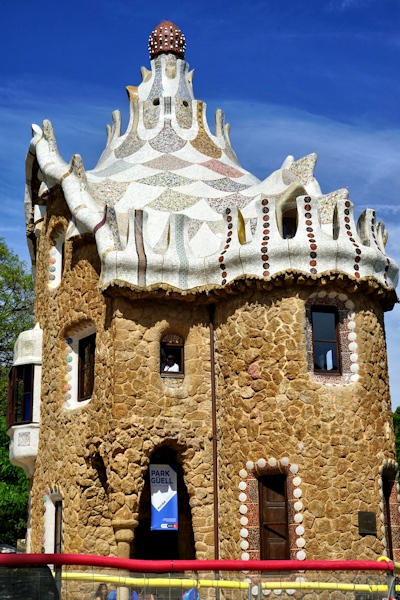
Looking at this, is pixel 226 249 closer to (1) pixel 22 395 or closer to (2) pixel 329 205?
(2) pixel 329 205

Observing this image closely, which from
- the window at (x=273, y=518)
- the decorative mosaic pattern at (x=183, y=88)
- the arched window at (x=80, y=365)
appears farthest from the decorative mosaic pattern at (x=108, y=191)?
the window at (x=273, y=518)

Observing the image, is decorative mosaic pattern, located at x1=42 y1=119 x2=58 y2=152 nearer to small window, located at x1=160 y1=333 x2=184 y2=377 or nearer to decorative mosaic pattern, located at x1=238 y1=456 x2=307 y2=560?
small window, located at x1=160 y1=333 x2=184 y2=377

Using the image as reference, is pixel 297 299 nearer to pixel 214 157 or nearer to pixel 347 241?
pixel 347 241

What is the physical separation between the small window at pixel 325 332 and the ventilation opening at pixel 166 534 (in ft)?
9.44

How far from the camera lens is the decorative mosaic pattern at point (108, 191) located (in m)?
16.3

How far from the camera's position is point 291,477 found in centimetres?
1330

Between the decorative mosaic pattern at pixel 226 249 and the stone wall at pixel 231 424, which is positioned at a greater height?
the decorative mosaic pattern at pixel 226 249

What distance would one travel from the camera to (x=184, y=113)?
1850 cm

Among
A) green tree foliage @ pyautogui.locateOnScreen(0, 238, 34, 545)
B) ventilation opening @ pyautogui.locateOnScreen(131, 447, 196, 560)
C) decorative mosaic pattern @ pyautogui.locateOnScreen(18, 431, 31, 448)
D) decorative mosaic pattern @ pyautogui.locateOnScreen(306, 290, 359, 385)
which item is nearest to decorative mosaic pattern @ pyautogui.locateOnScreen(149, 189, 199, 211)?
decorative mosaic pattern @ pyautogui.locateOnScreen(306, 290, 359, 385)

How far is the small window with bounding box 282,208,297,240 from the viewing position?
15.3 m

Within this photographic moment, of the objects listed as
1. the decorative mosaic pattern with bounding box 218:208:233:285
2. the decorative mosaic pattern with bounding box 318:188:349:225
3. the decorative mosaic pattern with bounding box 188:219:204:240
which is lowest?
the decorative mosaic pattern with bounding box 218:208:233:285

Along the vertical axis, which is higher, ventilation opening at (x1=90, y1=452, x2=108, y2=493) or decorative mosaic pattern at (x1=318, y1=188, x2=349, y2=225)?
decorative mosaic pattern at (x1=318, y1=188, x2=349, y2=225)

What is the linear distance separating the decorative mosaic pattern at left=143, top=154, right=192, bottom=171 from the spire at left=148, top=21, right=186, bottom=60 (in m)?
3.03

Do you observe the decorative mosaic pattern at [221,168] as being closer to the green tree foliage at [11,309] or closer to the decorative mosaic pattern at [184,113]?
the decorative mosaic pattern at [184,113]
